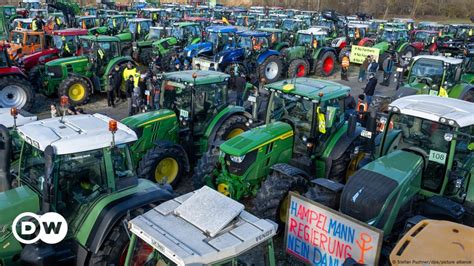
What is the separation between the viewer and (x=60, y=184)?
4.51m

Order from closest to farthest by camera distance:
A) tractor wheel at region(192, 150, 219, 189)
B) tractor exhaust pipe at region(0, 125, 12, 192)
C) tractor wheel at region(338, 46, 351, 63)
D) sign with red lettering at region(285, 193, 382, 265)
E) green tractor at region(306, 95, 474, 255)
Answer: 1. sign with red lettering at region(285, 193, 382, 265)
2. tractor exhaust pipe at region(0, 125, 12, 192)
3. green tractor at region(306, 95, 474, 255)
4. tractor wheel at region(192, 150, 219, 189)
5. tractor wheel at region(338, 46, 351, 63)

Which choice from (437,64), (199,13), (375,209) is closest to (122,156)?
(375,209)

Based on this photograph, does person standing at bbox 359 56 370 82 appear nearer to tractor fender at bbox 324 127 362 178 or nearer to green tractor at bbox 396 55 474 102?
green tractor at bbox 396 55 474 102

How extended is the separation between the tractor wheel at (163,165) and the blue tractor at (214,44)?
361 inches

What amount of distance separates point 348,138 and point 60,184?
182 inches

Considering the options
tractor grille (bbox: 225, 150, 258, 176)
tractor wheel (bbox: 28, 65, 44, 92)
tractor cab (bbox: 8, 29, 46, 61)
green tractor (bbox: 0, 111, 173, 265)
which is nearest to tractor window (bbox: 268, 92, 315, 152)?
tractor grille (bbox: 225, 150, 258, 176)

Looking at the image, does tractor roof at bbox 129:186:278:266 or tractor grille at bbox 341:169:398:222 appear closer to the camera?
tractor roof at bbox 129:186:278:266

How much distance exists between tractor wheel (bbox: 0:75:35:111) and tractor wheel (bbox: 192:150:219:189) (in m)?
7.28

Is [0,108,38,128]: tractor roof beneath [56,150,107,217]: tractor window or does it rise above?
beneath

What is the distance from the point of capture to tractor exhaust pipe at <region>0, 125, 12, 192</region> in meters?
4.99

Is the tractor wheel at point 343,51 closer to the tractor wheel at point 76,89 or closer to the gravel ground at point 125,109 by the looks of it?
the gravel ground at point 125,109

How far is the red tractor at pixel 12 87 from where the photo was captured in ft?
38.0

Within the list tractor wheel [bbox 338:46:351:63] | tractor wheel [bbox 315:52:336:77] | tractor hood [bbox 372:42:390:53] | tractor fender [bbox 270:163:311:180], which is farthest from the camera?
tractor wheel [bbox 338:46:351:63]

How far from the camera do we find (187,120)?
826 centimetres
